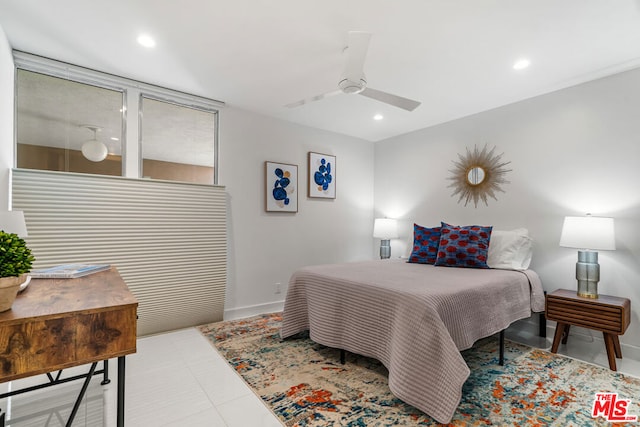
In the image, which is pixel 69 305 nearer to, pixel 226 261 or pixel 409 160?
pixel 226 261

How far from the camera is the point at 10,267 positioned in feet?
3.11

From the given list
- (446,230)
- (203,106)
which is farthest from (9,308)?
(446,230)

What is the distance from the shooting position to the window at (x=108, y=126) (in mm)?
2629

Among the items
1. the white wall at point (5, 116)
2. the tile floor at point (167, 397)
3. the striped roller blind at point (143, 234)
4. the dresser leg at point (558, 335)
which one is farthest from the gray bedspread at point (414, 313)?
the white wall at point (5, 116)

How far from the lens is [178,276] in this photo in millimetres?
3176

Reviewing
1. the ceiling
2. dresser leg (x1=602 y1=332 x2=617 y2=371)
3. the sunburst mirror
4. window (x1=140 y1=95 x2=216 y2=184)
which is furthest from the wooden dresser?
the sunburst mirror

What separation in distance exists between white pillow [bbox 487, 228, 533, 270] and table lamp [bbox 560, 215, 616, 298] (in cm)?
41

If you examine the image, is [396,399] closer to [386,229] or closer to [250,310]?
[250,310]

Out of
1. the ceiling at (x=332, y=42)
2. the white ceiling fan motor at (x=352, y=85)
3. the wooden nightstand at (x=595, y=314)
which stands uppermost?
the ceiling at (x=332, y=42)

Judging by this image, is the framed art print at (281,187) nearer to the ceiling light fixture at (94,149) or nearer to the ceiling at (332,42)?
the ceiling at (332,42)

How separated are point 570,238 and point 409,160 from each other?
2.30m

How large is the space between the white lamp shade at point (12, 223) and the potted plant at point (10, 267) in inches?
40.3

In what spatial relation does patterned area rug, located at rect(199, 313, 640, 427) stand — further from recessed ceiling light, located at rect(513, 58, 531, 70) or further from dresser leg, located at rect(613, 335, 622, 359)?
recessed ceiling light, located at rect(513, 58, 531, 70)

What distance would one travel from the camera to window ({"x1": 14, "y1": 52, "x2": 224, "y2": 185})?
2.63 meters
